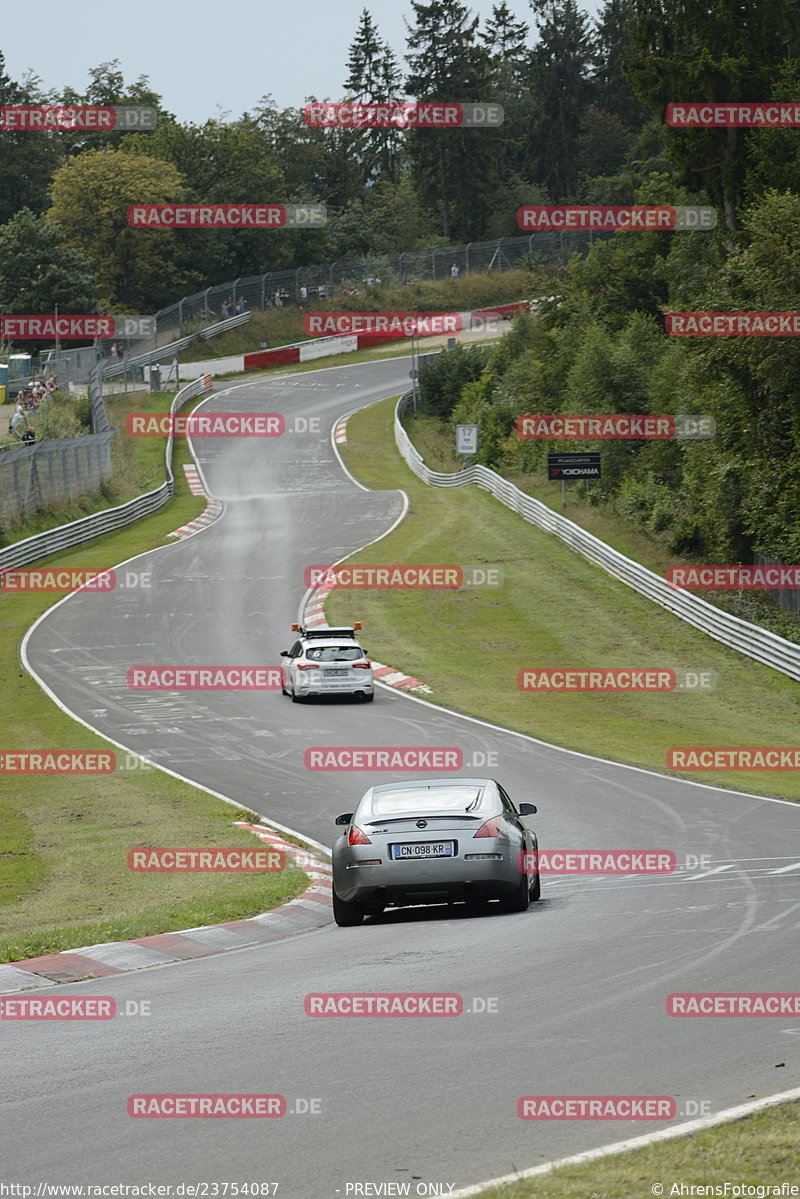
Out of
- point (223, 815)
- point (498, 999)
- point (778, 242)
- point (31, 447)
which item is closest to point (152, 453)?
point (31, 447)

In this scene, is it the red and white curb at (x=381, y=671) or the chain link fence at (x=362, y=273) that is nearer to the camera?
the red and white curb at (x=381, y=671)

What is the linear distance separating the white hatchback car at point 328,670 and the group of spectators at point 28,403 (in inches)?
1029

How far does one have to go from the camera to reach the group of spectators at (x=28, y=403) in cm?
5650

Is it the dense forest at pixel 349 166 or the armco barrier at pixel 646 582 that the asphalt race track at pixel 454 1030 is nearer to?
the armco barrier at pixel 646 582

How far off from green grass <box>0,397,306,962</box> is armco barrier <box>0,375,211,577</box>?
59.2 ft

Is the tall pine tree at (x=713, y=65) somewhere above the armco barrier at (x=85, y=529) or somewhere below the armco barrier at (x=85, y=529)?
above

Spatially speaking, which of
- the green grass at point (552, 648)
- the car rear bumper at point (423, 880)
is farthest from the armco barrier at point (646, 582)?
the car rear bumper at point (423, 880)

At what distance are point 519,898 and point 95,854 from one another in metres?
6.08

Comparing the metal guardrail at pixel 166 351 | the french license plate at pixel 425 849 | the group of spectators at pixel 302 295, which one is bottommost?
the french license plate at pixel 425 849

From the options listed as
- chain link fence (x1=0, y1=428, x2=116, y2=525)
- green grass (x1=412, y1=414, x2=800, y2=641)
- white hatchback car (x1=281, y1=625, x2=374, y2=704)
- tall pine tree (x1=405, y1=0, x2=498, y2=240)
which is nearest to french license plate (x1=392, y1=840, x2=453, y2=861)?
white hatchback car (x1=281, y1=625, x2=374, y2=704)

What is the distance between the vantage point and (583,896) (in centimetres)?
1349

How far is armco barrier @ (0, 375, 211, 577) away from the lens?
1800 inches

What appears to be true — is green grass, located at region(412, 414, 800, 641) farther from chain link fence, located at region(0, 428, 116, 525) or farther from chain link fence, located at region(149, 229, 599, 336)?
chain link fence, located at region(149, 229, 599, 336)

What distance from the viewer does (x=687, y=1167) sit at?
5828 millimetres
